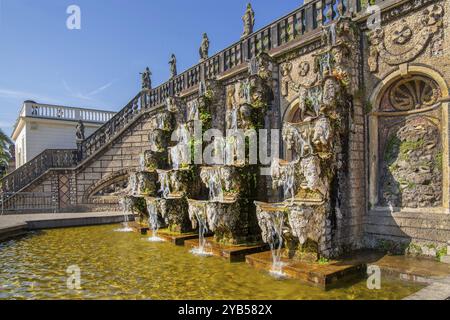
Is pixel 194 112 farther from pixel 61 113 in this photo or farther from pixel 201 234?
pixel 61 113

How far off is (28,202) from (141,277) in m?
13.7

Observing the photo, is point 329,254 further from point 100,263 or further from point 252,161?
point 100,263

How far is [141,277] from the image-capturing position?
6328mm

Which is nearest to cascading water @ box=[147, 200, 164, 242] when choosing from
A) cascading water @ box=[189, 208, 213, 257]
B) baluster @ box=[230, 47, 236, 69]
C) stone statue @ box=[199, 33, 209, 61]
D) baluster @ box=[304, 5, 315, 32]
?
cascading water @ box=[189, 208, 213, 257]

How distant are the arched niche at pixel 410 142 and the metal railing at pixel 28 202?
15.5 metres

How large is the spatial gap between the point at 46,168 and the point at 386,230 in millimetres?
17272

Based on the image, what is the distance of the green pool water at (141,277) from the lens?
5340 millimetres

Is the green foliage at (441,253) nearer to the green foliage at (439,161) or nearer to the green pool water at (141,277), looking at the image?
the green pool water at (141,277)

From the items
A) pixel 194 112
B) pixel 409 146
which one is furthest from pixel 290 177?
pixel 194 112

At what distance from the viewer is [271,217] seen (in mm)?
6957

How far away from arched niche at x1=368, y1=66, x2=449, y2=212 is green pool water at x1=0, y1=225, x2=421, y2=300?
2397 mm

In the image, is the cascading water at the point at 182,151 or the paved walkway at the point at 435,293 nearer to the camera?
the paved walkway at the point at 435,293

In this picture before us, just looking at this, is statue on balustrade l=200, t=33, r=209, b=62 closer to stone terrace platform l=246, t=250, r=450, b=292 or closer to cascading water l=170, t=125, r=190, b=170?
cascading water l=170, t=125, r=190, b=170

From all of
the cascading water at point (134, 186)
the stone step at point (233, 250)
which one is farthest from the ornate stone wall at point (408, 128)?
the cascading water at point (134, 186)
